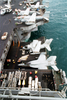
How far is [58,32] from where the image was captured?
44.7 meters

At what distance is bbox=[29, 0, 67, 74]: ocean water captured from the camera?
32875 millimetres

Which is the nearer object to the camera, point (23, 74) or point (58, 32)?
point (23, 74)

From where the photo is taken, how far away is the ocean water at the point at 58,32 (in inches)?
1294

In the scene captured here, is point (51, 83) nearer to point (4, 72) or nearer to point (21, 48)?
point (4, 72)

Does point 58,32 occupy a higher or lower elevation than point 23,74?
higher

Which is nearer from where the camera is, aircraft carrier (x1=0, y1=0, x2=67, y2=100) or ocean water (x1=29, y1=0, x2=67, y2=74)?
aircraft carrier (x1=0, y1=0, x2=67, y2=100)

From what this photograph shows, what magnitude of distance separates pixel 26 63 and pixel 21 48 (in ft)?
27.2

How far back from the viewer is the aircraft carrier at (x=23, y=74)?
11.1m

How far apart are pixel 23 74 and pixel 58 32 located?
3251cm

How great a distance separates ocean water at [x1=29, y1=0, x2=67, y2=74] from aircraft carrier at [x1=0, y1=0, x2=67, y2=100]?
5.66 m

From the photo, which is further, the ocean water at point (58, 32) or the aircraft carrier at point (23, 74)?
the ocean water at point (58, 32)

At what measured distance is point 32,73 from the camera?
21.1 m

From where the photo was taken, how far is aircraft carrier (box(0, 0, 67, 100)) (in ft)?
36.4

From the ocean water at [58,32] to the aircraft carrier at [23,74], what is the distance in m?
5.66
